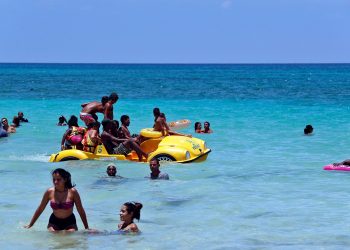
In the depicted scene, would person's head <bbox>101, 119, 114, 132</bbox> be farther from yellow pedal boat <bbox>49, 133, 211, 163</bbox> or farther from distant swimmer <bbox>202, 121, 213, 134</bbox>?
distant swimmer <bbox>202, 121, 213, 134</bbox>

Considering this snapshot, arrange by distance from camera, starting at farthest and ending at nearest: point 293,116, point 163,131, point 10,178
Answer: point 293,116, point 163,131, point 10,178

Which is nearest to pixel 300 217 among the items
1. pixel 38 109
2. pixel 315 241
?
pixel 315 241

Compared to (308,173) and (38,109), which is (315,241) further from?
(38,109)

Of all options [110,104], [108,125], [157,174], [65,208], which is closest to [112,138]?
[108,125]

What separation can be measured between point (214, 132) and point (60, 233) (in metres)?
15.7

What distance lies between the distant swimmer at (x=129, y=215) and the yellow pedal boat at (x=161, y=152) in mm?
5286

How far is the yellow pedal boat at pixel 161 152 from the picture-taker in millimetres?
15000

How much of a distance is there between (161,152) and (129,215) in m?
5.59

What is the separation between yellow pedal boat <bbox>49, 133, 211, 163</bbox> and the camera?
49.2ft

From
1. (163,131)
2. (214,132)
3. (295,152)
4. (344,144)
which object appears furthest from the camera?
(214,132)

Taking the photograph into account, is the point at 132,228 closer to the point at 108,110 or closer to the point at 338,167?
the point at 338,167

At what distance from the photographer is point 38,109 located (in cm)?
3709

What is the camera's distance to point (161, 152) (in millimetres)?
15000

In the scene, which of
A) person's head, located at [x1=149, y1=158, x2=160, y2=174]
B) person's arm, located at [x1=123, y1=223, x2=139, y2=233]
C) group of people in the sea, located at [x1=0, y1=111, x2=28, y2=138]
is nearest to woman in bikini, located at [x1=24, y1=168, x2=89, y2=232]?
person's arm, located at [x1=123, y1=223, x2=139, y2=233]
